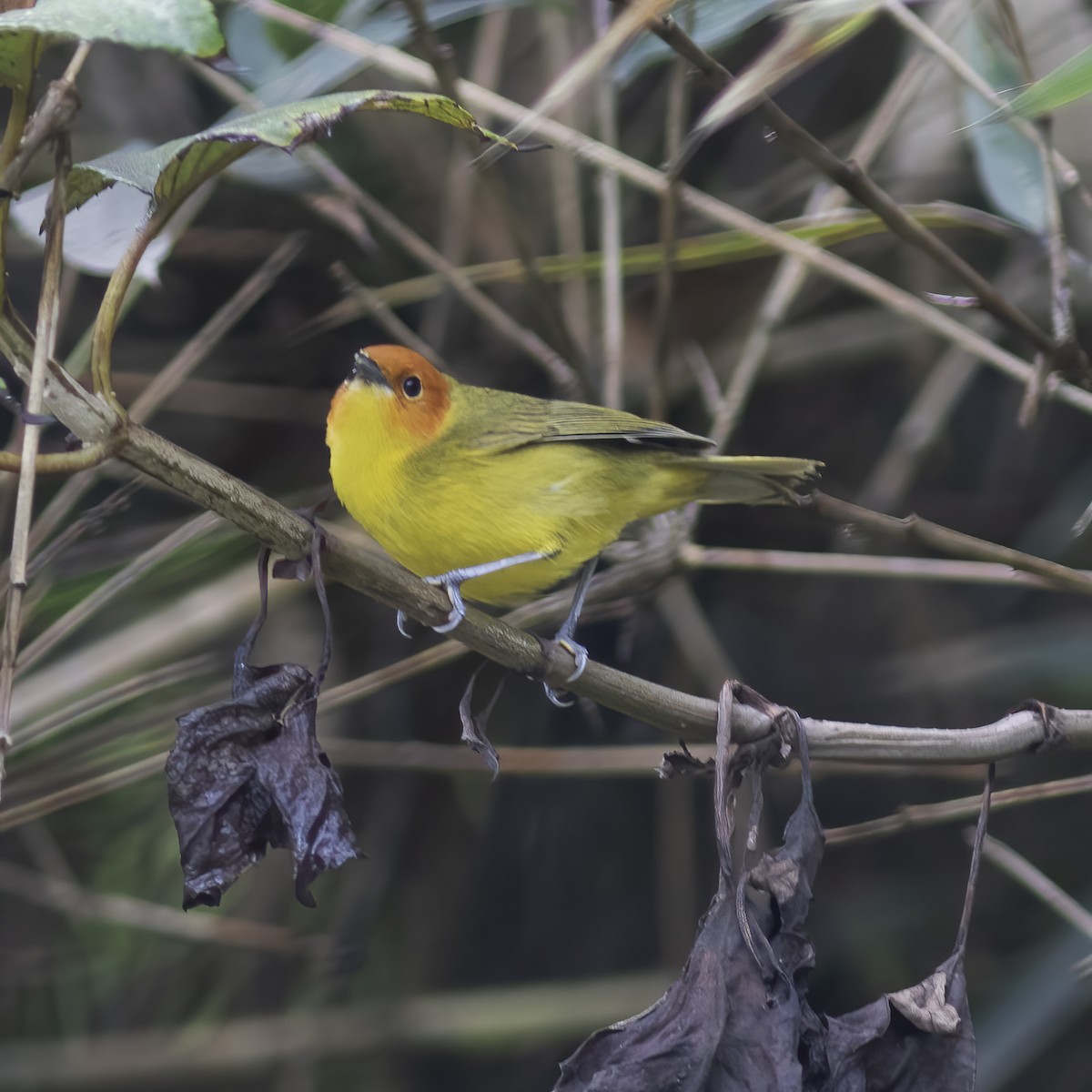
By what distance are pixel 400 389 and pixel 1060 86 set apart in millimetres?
1568

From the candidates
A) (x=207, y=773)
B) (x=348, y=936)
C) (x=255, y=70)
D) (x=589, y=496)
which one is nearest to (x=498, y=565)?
(x=589, y=496)

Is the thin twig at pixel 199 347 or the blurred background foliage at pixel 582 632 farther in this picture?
the blurred background foliage at pixel 582 632

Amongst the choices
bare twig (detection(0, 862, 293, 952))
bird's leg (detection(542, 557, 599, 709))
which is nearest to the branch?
bird's leg (detection(542, 557, 599, 709))

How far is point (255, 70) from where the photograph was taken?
3.18 meters

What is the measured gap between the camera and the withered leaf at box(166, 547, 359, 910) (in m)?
1.35

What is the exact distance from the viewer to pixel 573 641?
7.75ft

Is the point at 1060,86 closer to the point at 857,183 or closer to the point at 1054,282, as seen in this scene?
the point at 857,183

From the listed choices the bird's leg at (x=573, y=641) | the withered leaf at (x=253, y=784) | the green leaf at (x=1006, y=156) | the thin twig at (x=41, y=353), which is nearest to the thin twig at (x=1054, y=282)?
the green leaf at (x=1006, y=156)

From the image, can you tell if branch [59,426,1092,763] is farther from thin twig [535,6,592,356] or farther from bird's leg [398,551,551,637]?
thin twig [535,6,592,356]

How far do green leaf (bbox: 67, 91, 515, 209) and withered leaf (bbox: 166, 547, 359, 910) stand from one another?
44 centimetres

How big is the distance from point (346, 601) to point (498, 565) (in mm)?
1630

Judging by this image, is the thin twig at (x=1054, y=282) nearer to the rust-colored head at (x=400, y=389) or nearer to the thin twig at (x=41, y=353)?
the rust-colored head at (x=400, y=389)

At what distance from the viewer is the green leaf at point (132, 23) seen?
1.16 meters

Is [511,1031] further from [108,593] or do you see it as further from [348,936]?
[108,593]
